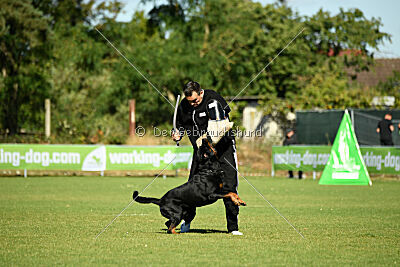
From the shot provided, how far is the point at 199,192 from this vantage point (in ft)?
27.3

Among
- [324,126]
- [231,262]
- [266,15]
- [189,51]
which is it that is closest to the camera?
[231,262]

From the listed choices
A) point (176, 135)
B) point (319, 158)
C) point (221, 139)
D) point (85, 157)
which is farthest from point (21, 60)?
point (221, 139)

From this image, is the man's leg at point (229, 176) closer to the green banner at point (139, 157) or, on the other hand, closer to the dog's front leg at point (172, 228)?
the dog's front leg at point (172, 228)

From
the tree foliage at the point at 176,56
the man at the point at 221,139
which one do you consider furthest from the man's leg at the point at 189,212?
the tree foliage at the point at 176,56

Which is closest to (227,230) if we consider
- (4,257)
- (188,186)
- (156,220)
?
(188,186)

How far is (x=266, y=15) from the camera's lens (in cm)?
4350

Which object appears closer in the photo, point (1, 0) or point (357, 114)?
point (357, 114)

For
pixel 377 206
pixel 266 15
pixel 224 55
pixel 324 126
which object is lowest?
pixel 377 206

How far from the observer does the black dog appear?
27.3 feet

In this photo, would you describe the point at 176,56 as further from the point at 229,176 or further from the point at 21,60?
the point at 229,176

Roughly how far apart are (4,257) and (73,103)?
3612 cm

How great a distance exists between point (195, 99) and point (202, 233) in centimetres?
192

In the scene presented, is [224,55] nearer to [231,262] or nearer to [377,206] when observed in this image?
[377,206]

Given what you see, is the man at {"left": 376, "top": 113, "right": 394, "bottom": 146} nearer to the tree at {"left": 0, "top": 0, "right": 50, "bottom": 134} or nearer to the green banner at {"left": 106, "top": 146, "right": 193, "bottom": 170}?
the green banner at {"left": 106, "top": 146, "right": 193, "bottom": 170}
